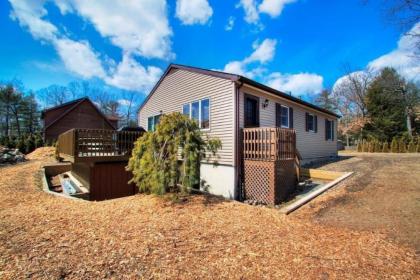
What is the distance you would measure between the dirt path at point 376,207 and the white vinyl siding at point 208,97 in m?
3.31

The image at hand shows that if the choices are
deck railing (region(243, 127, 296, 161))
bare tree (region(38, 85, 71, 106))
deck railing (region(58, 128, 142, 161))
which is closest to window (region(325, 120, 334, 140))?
deck railing (region(243, 127, 296, 161))

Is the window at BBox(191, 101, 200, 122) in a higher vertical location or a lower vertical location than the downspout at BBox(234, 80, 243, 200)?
higher

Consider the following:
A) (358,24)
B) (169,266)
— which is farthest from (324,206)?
(358,24)

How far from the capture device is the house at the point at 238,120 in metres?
7.30

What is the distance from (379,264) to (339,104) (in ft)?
116

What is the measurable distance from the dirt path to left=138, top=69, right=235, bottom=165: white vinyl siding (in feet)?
10.9

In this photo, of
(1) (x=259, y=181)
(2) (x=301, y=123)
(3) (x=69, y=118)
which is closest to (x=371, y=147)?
(2) (x=301, y=123)

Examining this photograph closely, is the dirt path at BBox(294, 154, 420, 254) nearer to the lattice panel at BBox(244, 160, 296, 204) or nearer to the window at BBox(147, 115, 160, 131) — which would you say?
the lattice panel at BBox(244, 160, 296, 204)

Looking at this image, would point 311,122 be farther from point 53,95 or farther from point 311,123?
point 53,95

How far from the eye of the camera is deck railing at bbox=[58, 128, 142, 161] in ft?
25.8

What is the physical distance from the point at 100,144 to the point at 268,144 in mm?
6108

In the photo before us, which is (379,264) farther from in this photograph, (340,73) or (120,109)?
(120,109)

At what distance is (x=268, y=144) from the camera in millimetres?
7062

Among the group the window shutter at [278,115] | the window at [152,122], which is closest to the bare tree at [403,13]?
the window shutter at [278,115]
